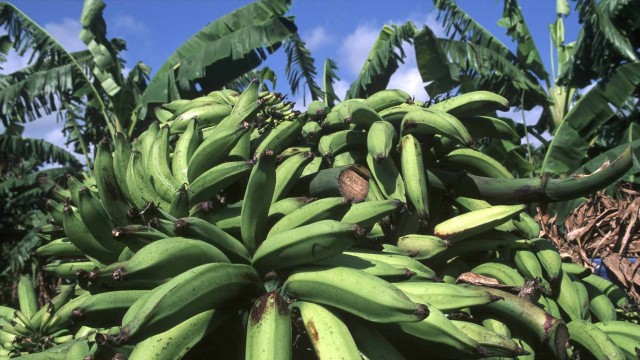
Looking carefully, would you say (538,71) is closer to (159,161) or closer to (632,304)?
(632,304)

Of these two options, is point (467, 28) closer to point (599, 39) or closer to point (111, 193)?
point (599, 39)

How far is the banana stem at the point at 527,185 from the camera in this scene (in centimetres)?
173

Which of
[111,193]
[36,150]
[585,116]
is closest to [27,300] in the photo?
[111,193]

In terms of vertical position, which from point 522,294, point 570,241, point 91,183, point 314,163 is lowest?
point 522,294

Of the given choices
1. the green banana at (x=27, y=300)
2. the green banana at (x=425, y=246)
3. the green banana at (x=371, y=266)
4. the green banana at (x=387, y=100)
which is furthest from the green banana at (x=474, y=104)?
the green banana at (x=27, y=300)

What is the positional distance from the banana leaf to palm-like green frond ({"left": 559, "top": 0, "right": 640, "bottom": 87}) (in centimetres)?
50

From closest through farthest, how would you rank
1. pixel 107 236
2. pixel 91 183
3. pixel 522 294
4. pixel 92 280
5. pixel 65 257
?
pixel 92 280 < pixel 522 294 < pixel 107 236 < pixel 65 257 < pixel 91 183

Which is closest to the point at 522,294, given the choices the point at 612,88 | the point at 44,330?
the point at 44,330

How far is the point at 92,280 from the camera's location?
4.46 feet

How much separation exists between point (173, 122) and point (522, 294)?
52.9 inches

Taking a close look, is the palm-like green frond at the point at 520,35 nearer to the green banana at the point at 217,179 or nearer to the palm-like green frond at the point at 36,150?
the palm-like green frond at the point at 36,150

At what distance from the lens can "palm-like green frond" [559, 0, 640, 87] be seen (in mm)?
9805

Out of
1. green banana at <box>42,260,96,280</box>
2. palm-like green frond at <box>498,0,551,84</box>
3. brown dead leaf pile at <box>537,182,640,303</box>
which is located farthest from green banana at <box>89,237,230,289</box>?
palm-like green frond at <box>498,0,551,84</box>

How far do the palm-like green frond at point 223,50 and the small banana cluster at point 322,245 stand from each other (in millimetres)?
6402
